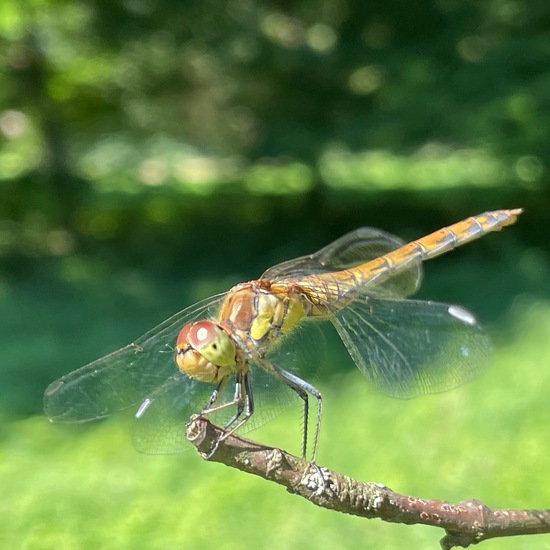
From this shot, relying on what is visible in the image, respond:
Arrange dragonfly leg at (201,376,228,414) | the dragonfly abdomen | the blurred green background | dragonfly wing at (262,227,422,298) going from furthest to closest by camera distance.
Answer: the blurred green background → dragonfly wing at (262,227,422,298) → the dragonfly abdomen → dragonfly leg at (201,376,228,414)

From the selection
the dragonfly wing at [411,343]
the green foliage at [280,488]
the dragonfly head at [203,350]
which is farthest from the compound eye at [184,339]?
the green foliage at [280,488]

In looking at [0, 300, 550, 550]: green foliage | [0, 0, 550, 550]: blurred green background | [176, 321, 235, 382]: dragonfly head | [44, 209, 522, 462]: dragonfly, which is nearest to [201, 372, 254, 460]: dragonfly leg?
[44, 209, 522, 462]: dragonfly

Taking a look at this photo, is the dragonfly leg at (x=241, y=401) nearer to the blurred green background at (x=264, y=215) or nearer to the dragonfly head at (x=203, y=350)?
the dragonfly head at (x=203, y=350)

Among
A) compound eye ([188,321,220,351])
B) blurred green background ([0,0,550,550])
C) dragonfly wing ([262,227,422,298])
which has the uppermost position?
compound eye ([188,321,220,351])

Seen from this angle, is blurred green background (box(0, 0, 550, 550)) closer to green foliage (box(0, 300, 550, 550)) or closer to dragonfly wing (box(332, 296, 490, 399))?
green foliage (box(0, 300, 550, 550))

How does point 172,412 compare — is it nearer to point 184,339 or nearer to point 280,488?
point 184,339

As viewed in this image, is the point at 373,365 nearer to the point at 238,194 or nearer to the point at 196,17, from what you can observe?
the point at 196,17

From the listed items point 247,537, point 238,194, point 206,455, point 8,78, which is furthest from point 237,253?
point 206,455
